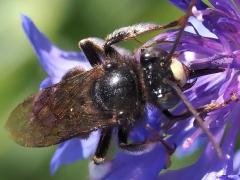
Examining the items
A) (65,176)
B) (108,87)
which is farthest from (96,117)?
(65,176)

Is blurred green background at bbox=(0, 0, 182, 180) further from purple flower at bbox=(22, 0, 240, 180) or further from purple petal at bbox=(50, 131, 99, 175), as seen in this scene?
purple flower at bbox=(22, 0, 240, 180)

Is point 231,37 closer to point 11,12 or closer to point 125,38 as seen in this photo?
point 125,38

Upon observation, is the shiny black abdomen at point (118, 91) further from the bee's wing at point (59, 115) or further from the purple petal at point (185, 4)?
the purple petal at point (185, 4)

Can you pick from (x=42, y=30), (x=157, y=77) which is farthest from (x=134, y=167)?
(x=42, y=30)

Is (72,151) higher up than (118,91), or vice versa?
(118,91)

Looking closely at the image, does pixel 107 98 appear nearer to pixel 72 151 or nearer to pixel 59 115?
pixel 59 115

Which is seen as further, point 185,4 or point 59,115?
point 185,4

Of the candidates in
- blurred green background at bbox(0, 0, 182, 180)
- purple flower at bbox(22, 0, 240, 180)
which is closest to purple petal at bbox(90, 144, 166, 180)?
purple flower at bbox(22, 0, 240, 180)
